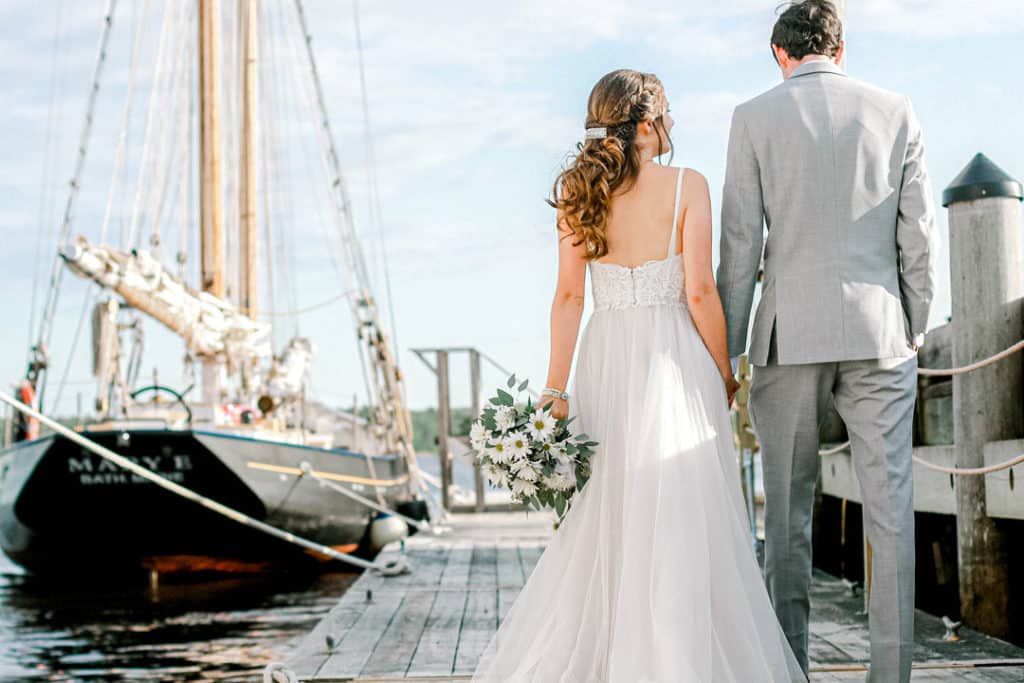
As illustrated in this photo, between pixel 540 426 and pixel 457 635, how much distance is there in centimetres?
246

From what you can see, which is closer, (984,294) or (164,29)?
(984,294)

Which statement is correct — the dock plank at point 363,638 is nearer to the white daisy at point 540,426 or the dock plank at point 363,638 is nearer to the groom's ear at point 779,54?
the white daisy at point 540,426

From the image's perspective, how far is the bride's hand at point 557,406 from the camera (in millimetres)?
4000

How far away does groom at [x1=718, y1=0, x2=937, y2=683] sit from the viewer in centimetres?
367

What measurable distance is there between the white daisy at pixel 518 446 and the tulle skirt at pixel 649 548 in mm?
229

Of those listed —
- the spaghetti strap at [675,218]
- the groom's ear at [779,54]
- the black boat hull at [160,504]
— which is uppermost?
the groom's ear at [779,54]

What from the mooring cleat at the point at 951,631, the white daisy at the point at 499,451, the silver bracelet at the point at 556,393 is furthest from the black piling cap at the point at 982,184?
the white daisy at the point at 499,451

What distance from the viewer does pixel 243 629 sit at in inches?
461

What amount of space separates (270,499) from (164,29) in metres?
7.24

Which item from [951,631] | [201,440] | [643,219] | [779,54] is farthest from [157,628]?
[779,54]

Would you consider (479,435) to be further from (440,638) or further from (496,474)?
(440,638)

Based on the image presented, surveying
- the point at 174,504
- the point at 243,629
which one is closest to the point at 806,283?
the point at 243,629

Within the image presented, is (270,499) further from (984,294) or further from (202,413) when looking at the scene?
(984,294)

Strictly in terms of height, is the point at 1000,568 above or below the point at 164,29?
below
